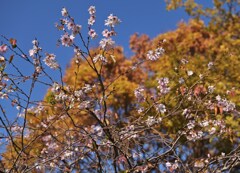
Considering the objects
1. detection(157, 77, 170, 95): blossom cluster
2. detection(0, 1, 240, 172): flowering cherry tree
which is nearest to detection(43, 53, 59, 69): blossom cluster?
detection(0, 1, 240, 172): flowering cherry tree

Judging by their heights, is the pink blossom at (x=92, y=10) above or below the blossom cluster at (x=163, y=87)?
above

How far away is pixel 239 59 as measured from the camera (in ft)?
32.2

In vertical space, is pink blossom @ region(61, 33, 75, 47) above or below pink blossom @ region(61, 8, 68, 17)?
below

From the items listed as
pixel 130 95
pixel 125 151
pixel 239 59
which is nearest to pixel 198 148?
pixel 130 95

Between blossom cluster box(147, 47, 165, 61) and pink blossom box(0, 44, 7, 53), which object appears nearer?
pink blossom box(0, 44, 7, 53)

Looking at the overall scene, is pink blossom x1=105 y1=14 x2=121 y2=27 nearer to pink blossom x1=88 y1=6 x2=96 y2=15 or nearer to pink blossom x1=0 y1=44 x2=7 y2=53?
pink blossom x1=88 y1=6 x2=96 y2=15

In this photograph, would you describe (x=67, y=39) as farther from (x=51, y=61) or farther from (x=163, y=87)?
(x=163, y=87)

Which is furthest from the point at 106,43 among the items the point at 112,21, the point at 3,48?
the point at 3,48

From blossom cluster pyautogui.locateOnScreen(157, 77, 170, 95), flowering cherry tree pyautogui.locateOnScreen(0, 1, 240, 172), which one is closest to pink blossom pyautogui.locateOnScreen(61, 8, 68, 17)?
flowering cherry tree pyautogui.locateOnScreen(0, 1, 240, 172)

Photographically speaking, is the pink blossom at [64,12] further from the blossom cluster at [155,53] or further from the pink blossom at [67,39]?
the blossom cluster at [155,53]

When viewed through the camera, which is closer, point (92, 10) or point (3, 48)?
point (3, 48)

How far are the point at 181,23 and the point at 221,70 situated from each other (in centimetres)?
765

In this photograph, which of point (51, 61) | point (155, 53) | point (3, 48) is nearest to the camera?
point (3, 48)

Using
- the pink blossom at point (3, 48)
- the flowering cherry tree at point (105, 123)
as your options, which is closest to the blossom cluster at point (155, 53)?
the flowering cherry tree at point (105, 123)
